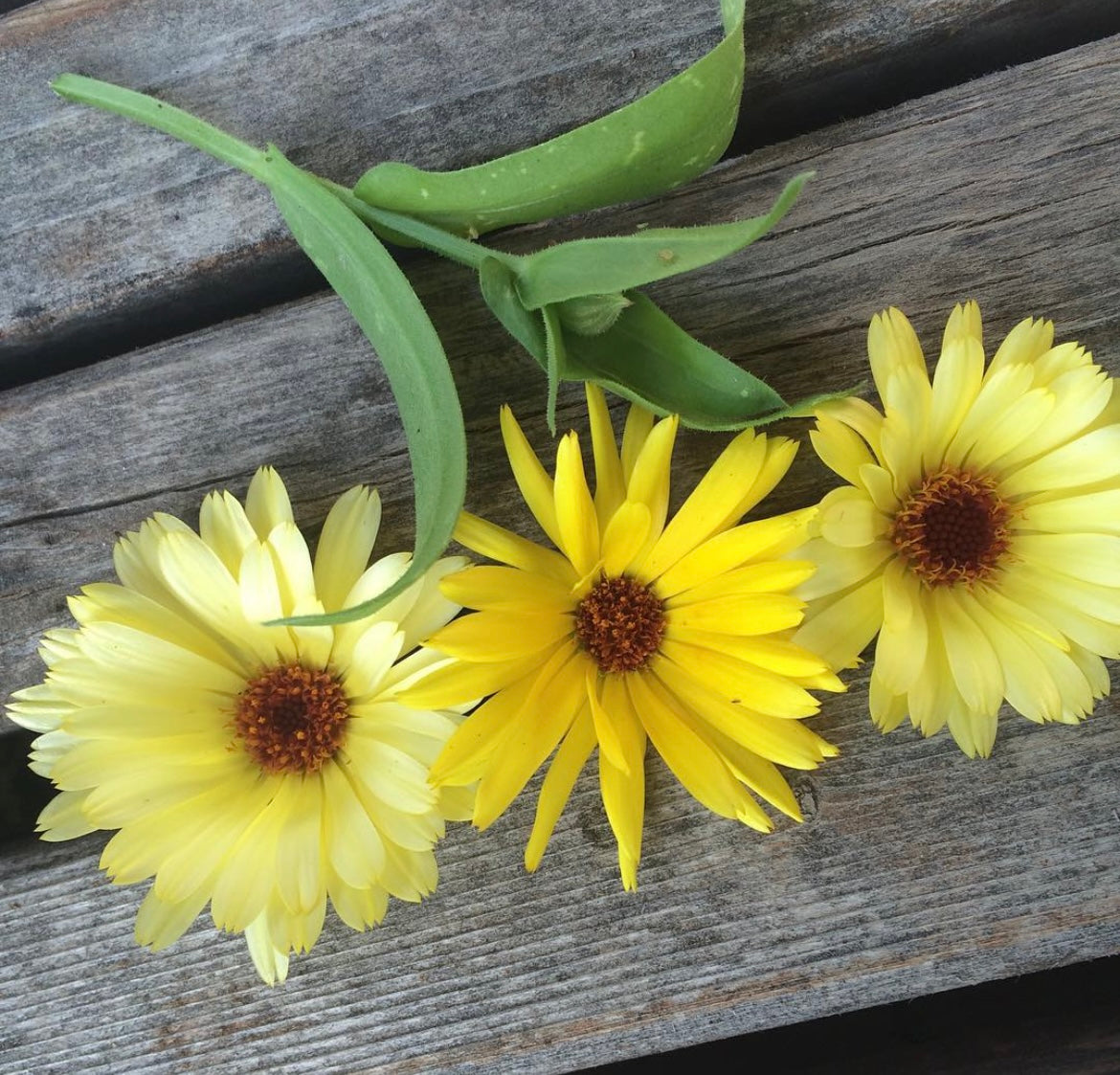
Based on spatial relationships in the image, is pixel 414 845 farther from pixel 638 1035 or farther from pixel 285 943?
pixel 638 1035

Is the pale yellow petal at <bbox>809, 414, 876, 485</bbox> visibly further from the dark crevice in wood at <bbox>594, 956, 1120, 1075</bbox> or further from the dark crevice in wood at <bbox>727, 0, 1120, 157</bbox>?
the dark crevice in wood at <bbox>594, 956, 1120, 1075</bbox>

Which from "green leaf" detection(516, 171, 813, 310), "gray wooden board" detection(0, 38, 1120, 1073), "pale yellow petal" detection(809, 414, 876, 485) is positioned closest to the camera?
"green leaf" detection(516, 171, 813, 310)

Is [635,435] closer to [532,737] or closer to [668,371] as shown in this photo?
[668,371]

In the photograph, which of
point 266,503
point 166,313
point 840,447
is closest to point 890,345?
point 840,447

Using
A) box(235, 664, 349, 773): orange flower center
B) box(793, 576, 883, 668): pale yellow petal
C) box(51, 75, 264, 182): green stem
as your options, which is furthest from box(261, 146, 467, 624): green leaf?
box(793, 576, 883, 668): pale yellow petal

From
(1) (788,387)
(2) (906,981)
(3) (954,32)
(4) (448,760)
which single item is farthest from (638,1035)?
(3) (954,32)

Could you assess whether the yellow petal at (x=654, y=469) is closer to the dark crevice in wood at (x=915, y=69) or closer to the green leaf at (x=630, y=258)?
the green leaf at (x=630, y=258)

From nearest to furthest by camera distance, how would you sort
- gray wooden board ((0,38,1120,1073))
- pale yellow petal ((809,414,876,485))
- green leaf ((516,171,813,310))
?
1. green leaf ((516,171,813,310))
2. pale yellow petal ((809,414,876,485))
3. gray wooden board ((0,38,1120,1073))
